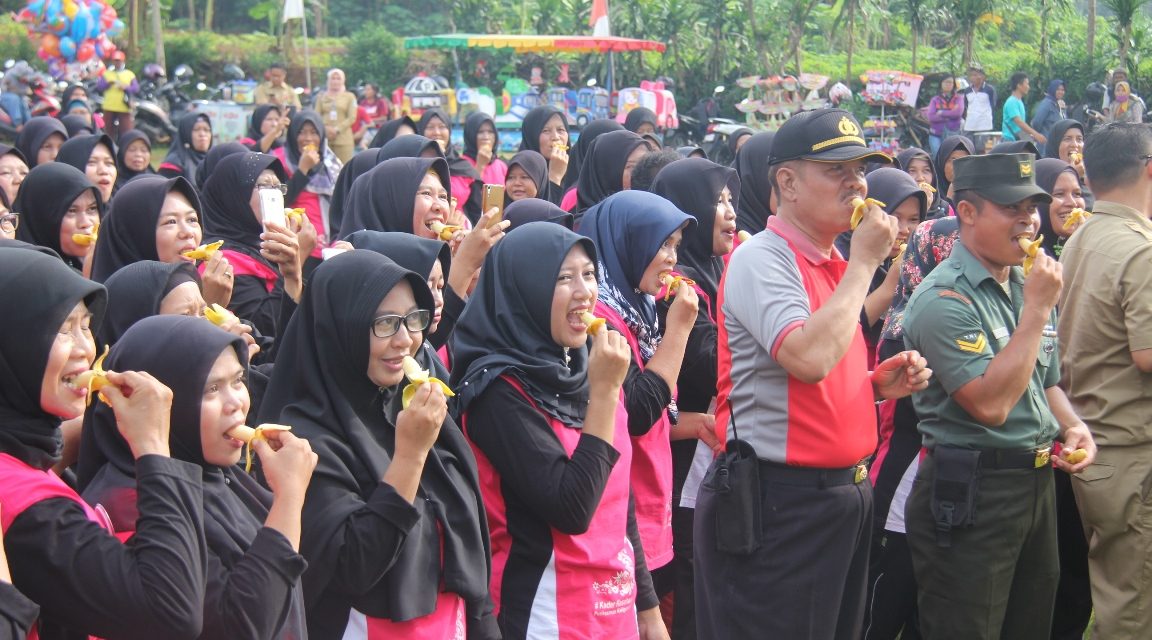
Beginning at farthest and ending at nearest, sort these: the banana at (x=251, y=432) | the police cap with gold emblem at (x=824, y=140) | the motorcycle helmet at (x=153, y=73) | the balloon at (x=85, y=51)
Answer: the motorcycle helmet at (x=153, y=73) < the balloon at (x=85, y=51) < the police cap with gold emblem at (x=824, y=140) < the banana at (x=251, y=432)

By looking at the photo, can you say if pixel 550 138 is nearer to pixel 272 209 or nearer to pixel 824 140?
pixel 272 209

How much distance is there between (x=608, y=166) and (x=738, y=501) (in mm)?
3612

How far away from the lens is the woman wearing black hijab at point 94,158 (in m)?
6.92

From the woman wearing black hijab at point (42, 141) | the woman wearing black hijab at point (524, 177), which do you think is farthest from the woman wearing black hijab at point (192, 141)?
the woman wearing black hijab at point (524, 177)

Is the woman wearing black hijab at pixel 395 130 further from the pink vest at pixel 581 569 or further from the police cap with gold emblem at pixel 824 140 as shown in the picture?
the pink vest at pixel 581 569

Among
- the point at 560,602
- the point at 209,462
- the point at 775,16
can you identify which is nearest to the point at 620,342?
the point at 560,602

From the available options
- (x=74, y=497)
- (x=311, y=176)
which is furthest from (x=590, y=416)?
(x=311, y=176)

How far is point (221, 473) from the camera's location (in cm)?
272

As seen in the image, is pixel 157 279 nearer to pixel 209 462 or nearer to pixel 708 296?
pixel 209 462

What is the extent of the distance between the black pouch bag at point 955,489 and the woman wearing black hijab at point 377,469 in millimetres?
1642

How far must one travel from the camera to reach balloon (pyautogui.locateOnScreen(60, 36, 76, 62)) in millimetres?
20188

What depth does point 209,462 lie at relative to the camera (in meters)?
2.66

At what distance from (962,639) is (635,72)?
24079 mm

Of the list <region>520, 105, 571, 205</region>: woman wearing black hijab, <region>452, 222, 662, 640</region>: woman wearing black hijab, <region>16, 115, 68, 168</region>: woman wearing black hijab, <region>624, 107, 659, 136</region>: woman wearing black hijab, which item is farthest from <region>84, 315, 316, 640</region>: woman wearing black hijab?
<region>624, 107, 659, 136</region>: woman wearing black hijab
